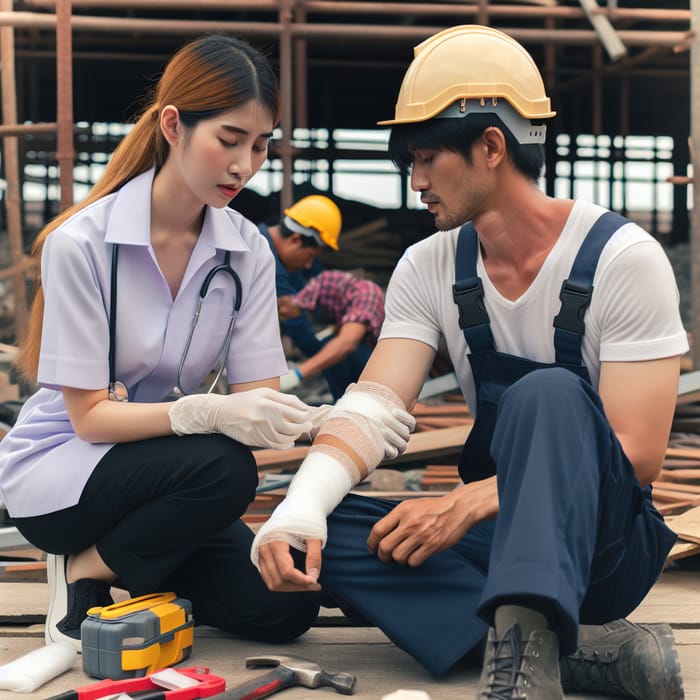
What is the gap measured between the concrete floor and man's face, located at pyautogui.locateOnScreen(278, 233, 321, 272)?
3.59 m

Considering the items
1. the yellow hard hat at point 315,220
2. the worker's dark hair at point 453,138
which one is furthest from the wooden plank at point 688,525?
the yellow hard hat at point 315,220

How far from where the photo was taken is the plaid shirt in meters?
6.64

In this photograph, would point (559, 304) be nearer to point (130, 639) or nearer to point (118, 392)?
point (118, 392)

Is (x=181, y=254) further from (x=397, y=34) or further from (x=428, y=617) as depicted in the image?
(x=397, y=34)

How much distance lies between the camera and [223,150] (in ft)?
8.87

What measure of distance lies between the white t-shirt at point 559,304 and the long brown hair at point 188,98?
22.2 inches

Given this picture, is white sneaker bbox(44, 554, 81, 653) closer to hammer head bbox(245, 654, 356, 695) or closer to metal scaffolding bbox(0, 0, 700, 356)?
hammer head bbox(245, 654, 356, 695)

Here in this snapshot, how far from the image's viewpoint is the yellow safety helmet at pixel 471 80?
2646mm

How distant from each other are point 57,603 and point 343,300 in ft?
13.5

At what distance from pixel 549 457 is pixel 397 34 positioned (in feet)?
21.7

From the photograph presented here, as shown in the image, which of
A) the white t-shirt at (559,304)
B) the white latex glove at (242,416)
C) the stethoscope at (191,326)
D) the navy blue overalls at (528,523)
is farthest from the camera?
the stethoscope at (191,326)

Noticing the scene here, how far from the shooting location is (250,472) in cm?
274

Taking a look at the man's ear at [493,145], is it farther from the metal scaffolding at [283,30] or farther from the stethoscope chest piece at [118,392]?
the metal scaffolding at [283,30]

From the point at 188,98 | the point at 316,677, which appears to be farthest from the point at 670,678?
the point at 188,98
